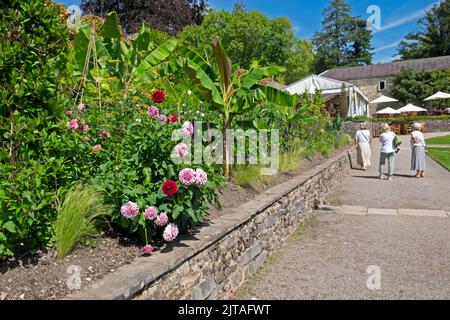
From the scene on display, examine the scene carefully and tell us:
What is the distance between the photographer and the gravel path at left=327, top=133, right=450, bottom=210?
8.95m

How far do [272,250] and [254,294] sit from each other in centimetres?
142

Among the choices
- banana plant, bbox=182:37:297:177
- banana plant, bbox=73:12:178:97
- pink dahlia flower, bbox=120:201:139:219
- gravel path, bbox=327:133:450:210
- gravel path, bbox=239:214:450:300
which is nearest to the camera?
pink dahlia flower, bbox=120:201:139:219

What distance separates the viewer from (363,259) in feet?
17.0

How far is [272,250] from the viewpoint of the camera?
5520mm

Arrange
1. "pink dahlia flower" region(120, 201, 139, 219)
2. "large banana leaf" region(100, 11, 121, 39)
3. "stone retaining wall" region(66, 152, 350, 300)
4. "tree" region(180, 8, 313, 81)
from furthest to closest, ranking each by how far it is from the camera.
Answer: "tree" region(180, 8, 313, 81) → "large banana leaf" region(100, 11, 121, 39) → "pink dahlia flower" region(120, 201, 139, 219) → "stone retaining wall" region(66, 152, 350, 300)

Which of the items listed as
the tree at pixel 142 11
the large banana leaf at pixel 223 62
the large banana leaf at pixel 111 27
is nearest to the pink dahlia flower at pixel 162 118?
the large banana leaf at pixel 223 62

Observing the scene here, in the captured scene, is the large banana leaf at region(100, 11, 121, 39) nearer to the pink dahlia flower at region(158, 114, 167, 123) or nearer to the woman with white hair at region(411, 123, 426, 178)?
the pink dahlia flower at region(158, 114, 167, 123)

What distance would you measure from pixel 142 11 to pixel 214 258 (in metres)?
27.1

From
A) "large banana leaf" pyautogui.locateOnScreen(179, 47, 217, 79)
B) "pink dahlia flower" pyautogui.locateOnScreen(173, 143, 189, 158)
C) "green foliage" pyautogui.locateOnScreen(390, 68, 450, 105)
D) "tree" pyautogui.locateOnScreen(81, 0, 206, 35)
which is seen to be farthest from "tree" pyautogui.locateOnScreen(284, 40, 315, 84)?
"pink dahlia flower" pyautogui.locateOnScreen(173, 143, 189, 158)

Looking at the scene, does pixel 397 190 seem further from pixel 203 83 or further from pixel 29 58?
pixel 29 58

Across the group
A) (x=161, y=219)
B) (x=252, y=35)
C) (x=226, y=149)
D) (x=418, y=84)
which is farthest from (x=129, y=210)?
(x=418, y=84)

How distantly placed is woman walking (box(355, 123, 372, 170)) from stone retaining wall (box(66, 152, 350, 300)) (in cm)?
836
